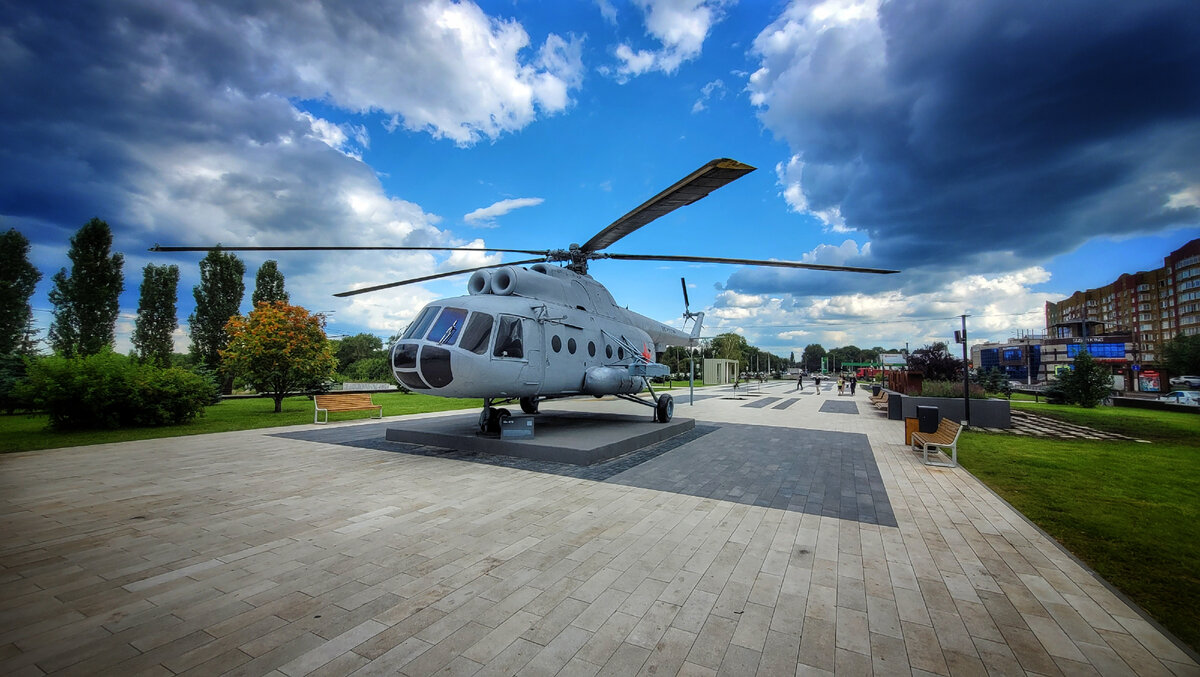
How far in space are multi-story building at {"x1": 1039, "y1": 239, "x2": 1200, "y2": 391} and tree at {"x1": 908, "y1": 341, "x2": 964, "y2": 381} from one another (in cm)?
597

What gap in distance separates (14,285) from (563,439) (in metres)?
7.60

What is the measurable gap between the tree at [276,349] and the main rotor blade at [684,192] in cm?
1338

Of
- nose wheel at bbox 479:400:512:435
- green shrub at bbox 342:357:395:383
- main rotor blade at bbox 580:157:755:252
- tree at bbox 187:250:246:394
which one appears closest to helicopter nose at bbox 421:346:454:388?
nose wheel at bbox 479:400:512:435

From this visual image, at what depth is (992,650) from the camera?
2.55m

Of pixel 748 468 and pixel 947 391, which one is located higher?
pixel 947 391

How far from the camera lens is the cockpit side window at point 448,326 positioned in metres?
7.63

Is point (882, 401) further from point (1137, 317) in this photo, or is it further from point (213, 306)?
point (213, 306)

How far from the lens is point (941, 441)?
840 centimetres

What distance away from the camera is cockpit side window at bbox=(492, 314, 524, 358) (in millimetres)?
8117

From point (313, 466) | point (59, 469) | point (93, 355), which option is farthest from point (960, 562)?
point (93, 355)

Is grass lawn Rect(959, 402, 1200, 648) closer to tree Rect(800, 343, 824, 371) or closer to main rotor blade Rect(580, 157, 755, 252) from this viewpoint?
main rotor blade Rect(580, 157, 755, 252)

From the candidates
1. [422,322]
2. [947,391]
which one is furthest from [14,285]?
[947,391]

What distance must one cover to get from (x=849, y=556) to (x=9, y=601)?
636 cm

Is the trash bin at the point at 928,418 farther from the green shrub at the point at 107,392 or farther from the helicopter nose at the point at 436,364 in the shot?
the green shrub at the point at 107,392
